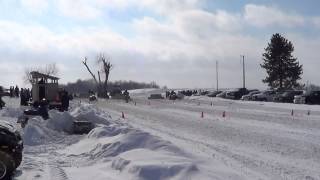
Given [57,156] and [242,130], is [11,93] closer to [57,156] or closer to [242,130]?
[242,130]

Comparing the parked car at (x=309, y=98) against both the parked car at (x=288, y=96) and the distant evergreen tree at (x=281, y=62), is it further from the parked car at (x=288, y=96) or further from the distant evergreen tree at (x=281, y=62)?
the distant evergreen tree at (x=281, y=62)

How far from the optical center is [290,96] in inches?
2505

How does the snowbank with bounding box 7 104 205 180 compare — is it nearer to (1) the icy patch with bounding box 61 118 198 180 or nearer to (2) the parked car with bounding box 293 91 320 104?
(1) the icy patch with bounding box 61 118 198 180

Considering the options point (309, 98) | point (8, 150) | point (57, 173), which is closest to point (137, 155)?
point (57, 173)

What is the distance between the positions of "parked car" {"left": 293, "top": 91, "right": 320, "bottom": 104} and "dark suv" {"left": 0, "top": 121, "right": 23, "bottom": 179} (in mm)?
47381

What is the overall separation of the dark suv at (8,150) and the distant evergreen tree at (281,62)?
80.1 m

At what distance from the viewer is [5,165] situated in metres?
11.1

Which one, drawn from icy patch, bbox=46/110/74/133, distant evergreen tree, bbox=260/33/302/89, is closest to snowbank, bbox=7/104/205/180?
icy patch, bbox=46/110/74/133

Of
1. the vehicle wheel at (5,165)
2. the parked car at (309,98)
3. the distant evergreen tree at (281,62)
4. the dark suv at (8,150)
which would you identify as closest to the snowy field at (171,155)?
the dark suv at (8,150)

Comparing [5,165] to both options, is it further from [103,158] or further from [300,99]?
[300,99]

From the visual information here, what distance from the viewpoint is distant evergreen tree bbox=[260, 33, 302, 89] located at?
8912 centimetres

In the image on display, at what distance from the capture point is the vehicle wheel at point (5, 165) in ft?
36.3

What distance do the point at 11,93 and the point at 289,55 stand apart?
1696 inches

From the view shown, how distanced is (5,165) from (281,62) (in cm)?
8173
